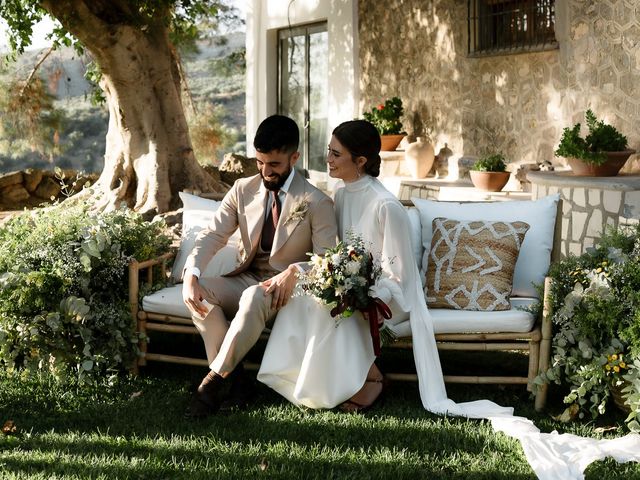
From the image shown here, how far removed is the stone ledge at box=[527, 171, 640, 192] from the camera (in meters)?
5.85

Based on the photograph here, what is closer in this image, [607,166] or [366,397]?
[366,397]

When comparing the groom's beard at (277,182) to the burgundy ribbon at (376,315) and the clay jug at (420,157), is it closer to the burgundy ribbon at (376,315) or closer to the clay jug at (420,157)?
the burgundy ribbon at (376,315)

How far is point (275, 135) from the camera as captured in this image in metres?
3.76

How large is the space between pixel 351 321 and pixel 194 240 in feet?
3.71

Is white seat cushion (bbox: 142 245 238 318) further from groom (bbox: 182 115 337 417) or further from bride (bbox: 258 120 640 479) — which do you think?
bride (bbox: 258 120 640 479)

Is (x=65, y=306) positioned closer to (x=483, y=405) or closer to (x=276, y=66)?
(x=483, y=405)

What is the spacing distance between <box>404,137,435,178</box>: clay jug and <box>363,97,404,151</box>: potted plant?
411mm

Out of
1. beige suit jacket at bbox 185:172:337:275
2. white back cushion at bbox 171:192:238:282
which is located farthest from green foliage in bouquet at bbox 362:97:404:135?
beige suit jacket at bbox 185:172:337:275

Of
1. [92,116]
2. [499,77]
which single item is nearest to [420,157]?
[499,77]

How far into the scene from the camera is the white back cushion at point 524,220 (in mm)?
4113

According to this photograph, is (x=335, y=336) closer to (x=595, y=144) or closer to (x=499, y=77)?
(x=595, y=144)

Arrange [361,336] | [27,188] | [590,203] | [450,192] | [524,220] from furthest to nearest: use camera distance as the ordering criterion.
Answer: [27,188], [450,192], [590,203], [524,220], [361,336]

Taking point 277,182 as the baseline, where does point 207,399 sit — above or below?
below

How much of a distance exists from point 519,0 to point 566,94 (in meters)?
1.12
